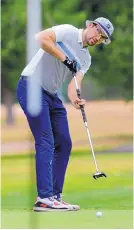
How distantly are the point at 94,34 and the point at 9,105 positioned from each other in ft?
106

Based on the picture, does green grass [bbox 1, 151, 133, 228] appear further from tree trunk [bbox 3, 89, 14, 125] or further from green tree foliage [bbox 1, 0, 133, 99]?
tree trunk [bbox 3, 89, 14, 125]

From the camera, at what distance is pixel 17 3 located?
26.6 m

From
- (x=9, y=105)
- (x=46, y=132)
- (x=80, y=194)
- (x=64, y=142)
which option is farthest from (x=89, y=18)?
(x=46, y=132)

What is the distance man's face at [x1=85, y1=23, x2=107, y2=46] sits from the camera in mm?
7473

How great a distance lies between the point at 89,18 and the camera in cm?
2738

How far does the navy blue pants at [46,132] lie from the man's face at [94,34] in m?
0.57

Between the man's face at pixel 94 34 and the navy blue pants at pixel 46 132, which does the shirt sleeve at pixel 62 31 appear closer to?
the man's face at pixel 94 34

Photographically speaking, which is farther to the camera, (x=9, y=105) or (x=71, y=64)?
(x=9, y=105)

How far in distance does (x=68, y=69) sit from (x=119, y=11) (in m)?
20.1

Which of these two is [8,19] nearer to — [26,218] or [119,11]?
[119,11]

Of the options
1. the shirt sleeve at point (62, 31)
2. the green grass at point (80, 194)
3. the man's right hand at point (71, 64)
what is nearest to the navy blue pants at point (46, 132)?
the green grass at point (80, 194)

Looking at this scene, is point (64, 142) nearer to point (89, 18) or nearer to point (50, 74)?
point (50, 74)

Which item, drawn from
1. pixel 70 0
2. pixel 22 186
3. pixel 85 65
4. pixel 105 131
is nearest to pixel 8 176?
pixel 22 186

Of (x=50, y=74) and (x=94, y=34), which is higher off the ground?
(x=94, y=34)
